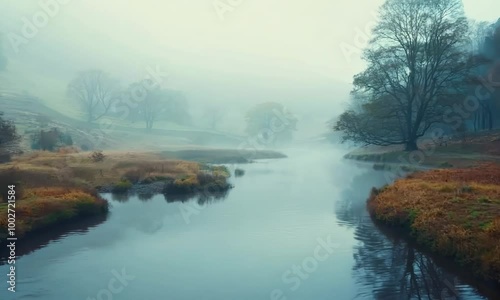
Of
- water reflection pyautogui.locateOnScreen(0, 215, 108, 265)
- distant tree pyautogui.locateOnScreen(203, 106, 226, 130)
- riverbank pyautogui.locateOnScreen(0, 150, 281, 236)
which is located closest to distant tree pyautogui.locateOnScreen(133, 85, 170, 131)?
distant tree pyautogui.locateOnScreen(203, 106, 226, 130)

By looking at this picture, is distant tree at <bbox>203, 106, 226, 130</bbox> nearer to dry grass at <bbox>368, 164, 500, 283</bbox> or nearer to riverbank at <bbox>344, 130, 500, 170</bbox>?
riverbank at <bbox>344, 130, 500, 170</bbox>

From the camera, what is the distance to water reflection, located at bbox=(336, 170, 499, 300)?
13797 mm

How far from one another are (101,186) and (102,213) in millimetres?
11235

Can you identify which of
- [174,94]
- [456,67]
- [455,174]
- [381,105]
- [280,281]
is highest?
[174,94]

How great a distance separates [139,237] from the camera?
860 inches

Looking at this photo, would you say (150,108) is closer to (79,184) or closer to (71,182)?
(79,184)

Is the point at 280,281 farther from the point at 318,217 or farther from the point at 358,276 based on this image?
the point at 318,217

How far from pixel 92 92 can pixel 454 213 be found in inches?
4904

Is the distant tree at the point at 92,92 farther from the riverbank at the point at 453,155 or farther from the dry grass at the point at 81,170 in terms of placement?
the riverbank at the point at 453,155

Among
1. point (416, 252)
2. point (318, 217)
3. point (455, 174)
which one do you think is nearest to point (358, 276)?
point (416, 252)

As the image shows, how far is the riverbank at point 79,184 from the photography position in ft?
78.0

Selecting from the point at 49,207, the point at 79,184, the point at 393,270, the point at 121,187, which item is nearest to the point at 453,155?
the point at 121,187

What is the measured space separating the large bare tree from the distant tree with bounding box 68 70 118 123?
298ft

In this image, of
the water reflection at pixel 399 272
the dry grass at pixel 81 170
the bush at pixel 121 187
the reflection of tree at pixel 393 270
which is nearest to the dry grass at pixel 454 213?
the water reflection at pixel 399 272
